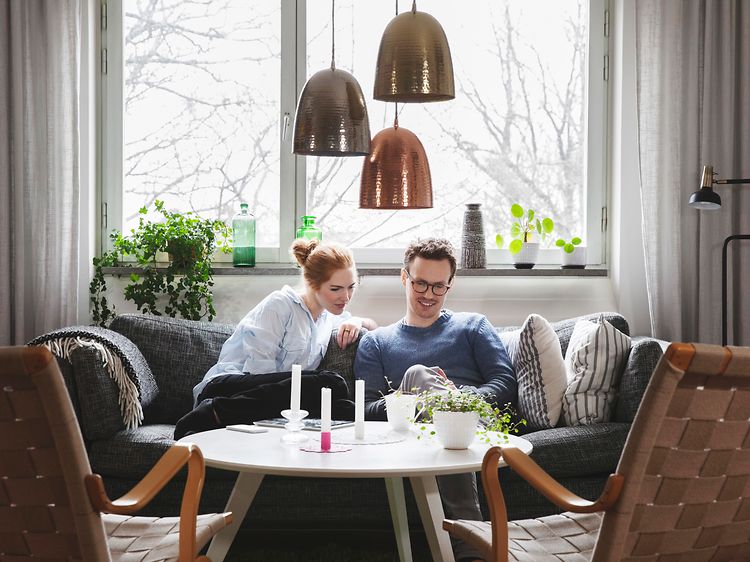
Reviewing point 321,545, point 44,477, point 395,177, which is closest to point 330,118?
point 395,177

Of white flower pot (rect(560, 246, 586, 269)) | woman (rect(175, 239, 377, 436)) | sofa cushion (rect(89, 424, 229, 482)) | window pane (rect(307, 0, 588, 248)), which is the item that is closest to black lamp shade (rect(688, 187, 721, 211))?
white flower pot (rect(560, 246, 586, 269))

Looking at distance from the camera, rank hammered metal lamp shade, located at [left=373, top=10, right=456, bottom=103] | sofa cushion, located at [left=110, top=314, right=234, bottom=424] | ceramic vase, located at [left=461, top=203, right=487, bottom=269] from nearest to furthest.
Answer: hammered metal lamp shade, located at [left=373, top=10, right=456, bottom=103]
sofa cushion, located at [left=110, top=314, right=234, bottom=424]
ceramic vase, located at [left=461, top=203, right=487, bottom=269]

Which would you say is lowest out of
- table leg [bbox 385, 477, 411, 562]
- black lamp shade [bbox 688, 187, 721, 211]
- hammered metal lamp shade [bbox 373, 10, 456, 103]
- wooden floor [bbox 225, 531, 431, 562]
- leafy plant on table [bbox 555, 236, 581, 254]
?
wooden floor [bbox 225, 531, 431, 562]

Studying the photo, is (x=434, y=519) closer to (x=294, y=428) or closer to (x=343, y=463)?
(x=343, y=463)

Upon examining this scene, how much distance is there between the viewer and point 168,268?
382 cm

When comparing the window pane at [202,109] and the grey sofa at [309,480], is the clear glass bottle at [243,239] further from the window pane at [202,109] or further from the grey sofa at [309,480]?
the grey sofa at [309,480]

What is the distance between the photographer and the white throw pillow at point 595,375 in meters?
3.09

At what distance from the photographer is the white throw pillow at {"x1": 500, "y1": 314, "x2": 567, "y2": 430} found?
3115mm

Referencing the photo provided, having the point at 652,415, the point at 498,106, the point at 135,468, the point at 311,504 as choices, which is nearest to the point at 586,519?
the point at 652,415

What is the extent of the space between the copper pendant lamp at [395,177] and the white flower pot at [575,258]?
5.06 feet

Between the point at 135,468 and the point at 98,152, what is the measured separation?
5.86ft

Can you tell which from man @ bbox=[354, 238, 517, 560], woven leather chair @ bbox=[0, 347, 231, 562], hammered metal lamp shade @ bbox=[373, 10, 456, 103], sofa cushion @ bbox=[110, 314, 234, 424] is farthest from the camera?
sofa cushion @ bbox=[110, 314, 234, 424]

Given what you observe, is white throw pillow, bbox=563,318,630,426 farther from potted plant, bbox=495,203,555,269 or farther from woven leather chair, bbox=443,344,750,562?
woven leather chair, bbox=443,344,750,562

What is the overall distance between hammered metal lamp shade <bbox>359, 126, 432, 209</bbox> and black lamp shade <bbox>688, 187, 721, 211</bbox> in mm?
1426
